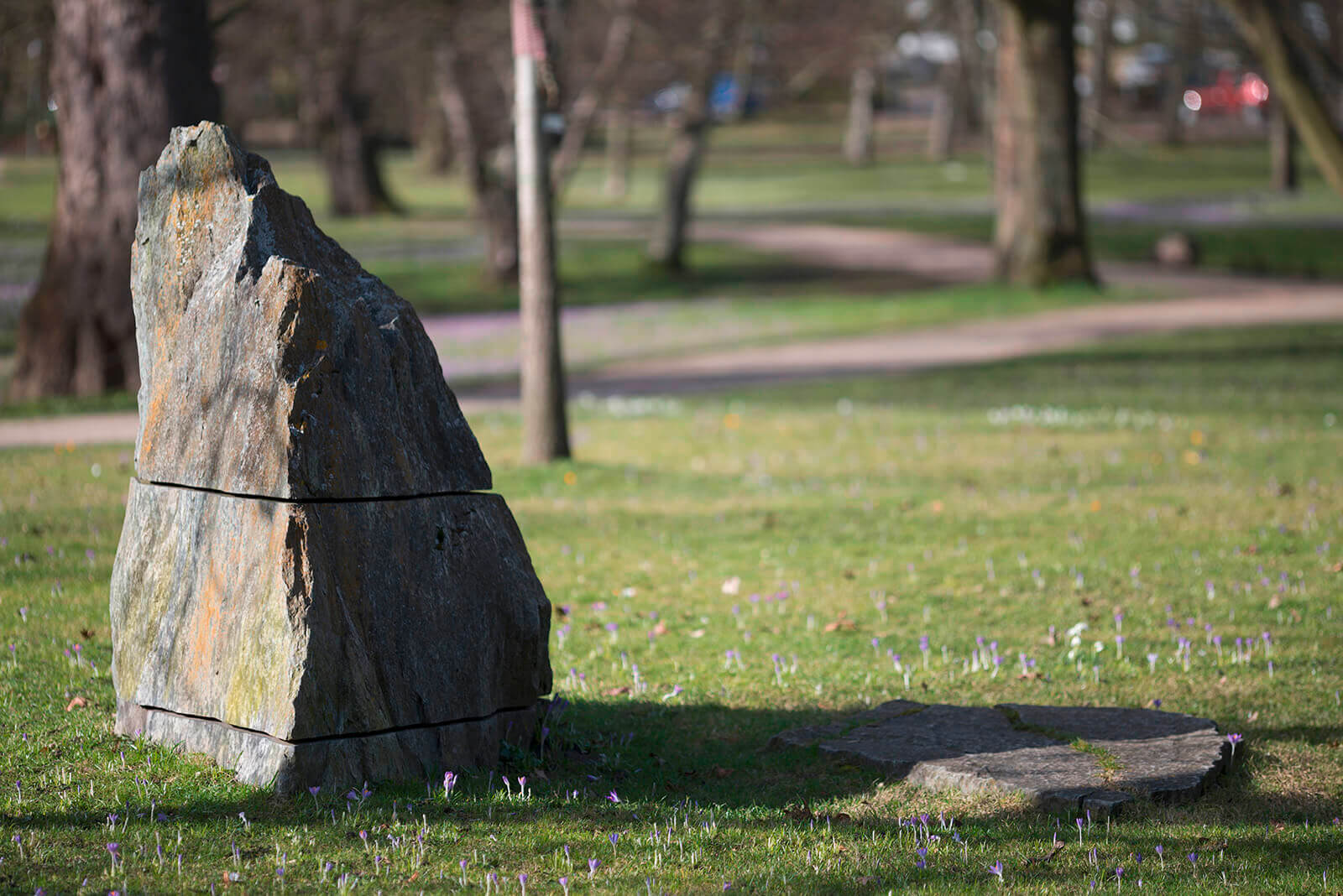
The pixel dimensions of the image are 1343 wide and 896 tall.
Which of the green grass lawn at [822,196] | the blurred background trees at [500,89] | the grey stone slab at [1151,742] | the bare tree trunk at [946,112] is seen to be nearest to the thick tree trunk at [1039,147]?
the blurred background trees at [500,89]

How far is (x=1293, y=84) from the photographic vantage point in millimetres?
12719

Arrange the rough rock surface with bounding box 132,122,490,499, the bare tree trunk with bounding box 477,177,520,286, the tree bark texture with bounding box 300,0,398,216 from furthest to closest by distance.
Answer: the bare tree trunk with bounding box 477,177,520,286
the tree bark texture with bounding box 300,0,398,216
the rough rock surface with bounding box 132,122,490,499

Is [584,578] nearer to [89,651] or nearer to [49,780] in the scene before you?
[89,651]

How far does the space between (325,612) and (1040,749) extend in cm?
260

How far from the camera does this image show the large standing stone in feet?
15.6

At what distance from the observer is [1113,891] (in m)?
4.24

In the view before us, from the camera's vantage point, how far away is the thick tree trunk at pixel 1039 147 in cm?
2312

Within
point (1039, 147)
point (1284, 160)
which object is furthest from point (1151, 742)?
point (1284, 160)

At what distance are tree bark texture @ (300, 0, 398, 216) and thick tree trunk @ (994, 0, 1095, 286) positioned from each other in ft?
35.1

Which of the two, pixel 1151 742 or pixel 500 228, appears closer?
pixel 1151 742

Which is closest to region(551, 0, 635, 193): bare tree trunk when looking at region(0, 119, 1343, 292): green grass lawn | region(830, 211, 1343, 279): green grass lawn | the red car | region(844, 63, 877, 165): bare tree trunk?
region(0, 119, 1343, 292): green grass lawn

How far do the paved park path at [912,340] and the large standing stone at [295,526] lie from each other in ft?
27.7

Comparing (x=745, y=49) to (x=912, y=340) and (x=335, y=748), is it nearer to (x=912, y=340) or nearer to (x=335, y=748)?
(x=912, y=340)

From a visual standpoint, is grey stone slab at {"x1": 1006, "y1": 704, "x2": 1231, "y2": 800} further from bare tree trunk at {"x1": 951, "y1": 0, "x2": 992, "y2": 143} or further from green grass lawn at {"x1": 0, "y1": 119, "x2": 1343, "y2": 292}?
bare tree trunk at {"x1": 951, "y1": 0, "x2": 992, "y2": 143}
